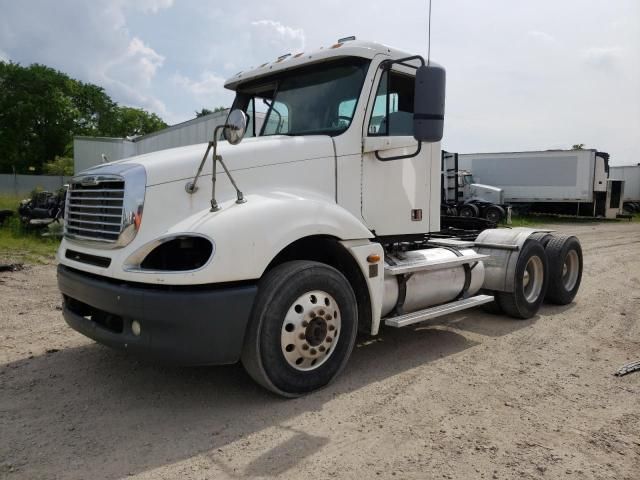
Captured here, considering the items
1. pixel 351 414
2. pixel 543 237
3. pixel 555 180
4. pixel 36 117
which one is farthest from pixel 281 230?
pixel 36 117

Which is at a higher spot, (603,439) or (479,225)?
(479,225)

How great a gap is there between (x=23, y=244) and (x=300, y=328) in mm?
10080

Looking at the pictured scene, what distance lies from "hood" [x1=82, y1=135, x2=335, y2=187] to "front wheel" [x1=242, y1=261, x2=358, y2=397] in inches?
34.5

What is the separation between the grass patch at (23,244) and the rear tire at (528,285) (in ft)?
27.4

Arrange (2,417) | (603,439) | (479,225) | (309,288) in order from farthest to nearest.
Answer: (479,225), (309,288), (2,417), (603,439)

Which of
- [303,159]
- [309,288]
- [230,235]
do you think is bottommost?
[309,288]

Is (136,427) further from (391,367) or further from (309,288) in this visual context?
(391,367)

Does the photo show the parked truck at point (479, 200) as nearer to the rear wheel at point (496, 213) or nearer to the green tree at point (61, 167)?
the rear wheel at point (496, 213)

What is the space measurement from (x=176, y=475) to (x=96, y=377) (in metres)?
1.76

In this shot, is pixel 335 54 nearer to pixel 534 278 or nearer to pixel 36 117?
pixel 534 278

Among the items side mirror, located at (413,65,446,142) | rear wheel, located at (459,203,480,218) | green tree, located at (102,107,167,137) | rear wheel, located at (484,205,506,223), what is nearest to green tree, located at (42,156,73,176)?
green tree, located at (102,107,167,137)

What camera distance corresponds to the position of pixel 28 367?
4.40m

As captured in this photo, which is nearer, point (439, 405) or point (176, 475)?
point (176, 475)

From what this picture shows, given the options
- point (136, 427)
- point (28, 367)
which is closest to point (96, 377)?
point (28, 367)
